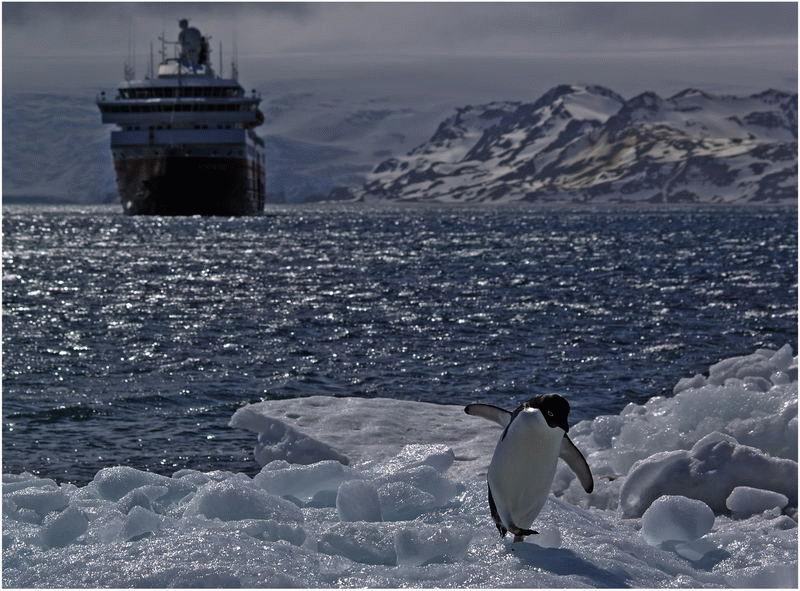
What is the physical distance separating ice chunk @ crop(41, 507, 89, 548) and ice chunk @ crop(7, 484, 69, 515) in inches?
27.4

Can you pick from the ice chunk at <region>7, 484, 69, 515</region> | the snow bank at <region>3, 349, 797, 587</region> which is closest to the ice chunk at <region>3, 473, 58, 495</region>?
the snow bank at <region>3, 349, 797, 587</region>

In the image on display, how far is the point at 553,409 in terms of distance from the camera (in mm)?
8797

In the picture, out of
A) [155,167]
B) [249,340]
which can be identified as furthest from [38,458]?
[155,167]

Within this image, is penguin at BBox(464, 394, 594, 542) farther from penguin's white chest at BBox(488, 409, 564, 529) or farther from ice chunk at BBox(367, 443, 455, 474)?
ice chunk at BBox(367, 443, 455, 474)

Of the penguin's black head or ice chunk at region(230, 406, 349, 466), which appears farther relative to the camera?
ice chunk at region(230, 406, 349, 466)

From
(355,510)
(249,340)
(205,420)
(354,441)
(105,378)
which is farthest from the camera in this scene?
(249,340)

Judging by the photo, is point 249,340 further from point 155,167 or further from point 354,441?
point 155,167

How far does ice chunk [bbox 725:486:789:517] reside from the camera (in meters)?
11.6

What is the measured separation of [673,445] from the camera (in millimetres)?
13781

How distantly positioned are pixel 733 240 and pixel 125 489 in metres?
80.0

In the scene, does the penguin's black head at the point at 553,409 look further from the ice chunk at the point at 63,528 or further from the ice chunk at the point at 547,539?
the ice chunk at the point at 63,528

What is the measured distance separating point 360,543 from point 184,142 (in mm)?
91749

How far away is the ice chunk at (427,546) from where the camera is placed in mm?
9102

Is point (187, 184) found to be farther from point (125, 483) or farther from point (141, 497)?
point (141, 497)
